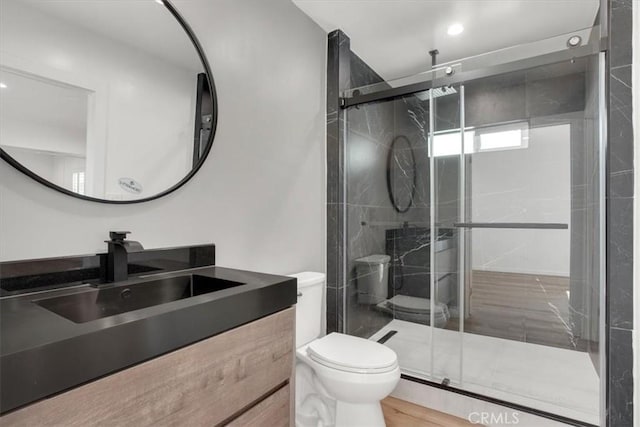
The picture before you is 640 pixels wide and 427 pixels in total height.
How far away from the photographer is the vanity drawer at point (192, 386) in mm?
572

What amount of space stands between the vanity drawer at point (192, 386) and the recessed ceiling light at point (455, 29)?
2322 millimetres

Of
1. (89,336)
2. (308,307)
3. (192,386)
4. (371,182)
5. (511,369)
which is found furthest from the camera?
(371,182)

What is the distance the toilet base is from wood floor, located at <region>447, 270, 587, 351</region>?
45.4 inches

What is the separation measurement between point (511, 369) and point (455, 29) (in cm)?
237

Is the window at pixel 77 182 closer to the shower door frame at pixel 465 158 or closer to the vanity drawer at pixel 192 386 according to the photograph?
the vanity drawer at pixel 192 386

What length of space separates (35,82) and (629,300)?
245 centimetres

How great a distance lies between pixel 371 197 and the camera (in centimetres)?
277

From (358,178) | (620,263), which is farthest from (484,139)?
(620,263)

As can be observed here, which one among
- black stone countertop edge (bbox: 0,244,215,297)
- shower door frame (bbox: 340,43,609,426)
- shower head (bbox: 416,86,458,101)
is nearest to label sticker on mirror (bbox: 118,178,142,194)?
black stone countertop edge (bbox: 0,244,215,297)

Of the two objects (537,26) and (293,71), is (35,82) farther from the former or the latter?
(537,26)

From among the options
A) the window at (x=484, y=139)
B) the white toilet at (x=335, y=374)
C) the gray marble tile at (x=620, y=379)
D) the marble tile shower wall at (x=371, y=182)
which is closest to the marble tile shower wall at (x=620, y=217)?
the gray marble tile at (x=620, y=379)

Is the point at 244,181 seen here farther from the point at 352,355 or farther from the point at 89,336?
the point at 89,336

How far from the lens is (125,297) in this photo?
1077 millimetres

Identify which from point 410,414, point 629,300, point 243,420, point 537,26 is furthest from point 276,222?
point 537,26
